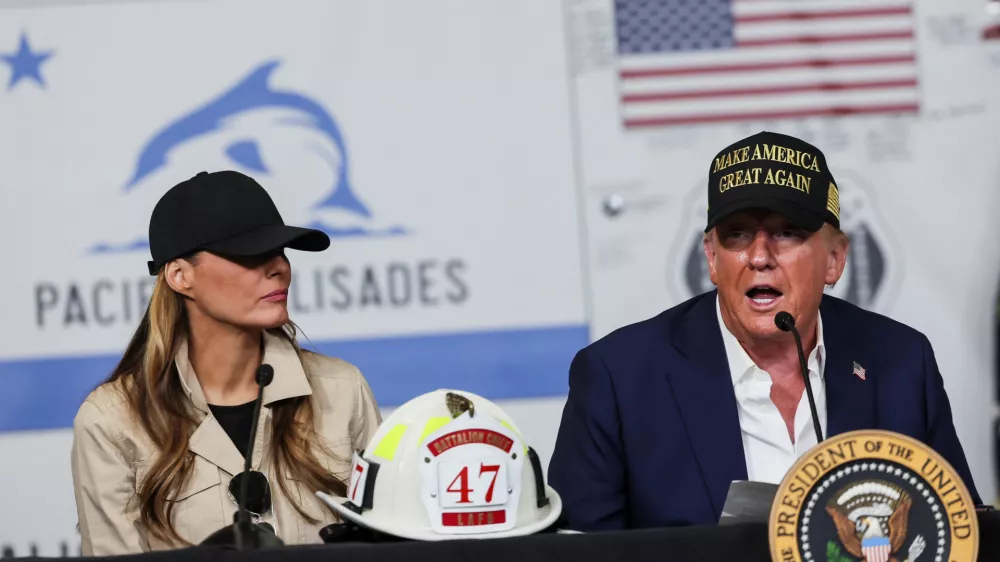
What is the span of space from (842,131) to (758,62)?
32 centimetres

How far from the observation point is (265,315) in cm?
222

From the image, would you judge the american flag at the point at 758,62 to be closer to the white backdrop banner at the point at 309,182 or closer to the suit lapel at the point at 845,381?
the white backdrop banner at the point at 309,182

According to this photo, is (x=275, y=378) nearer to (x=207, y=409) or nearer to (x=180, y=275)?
(x=207, y=409)

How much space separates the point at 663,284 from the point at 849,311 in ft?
4.66

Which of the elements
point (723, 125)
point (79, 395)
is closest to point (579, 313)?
point (723, 125)

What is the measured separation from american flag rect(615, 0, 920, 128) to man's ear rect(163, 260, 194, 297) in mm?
1766

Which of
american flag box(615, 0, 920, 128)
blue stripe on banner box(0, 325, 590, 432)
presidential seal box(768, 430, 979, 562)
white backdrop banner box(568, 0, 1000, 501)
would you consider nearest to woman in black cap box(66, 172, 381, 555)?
presidential seal box(768, 430, 979, 562)

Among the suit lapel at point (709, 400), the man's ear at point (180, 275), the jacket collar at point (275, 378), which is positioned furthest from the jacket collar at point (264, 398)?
the suit lapel at point (709, 400)

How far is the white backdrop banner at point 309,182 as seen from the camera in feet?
11.6

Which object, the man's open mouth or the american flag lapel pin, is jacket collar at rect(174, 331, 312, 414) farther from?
the american flag lapel pin

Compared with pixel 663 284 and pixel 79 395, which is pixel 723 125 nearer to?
pixel 663 284

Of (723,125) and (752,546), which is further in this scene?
(723,125)

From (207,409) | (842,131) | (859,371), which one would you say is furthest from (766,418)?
(842,131)

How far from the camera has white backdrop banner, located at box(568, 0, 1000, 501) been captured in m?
3.65
